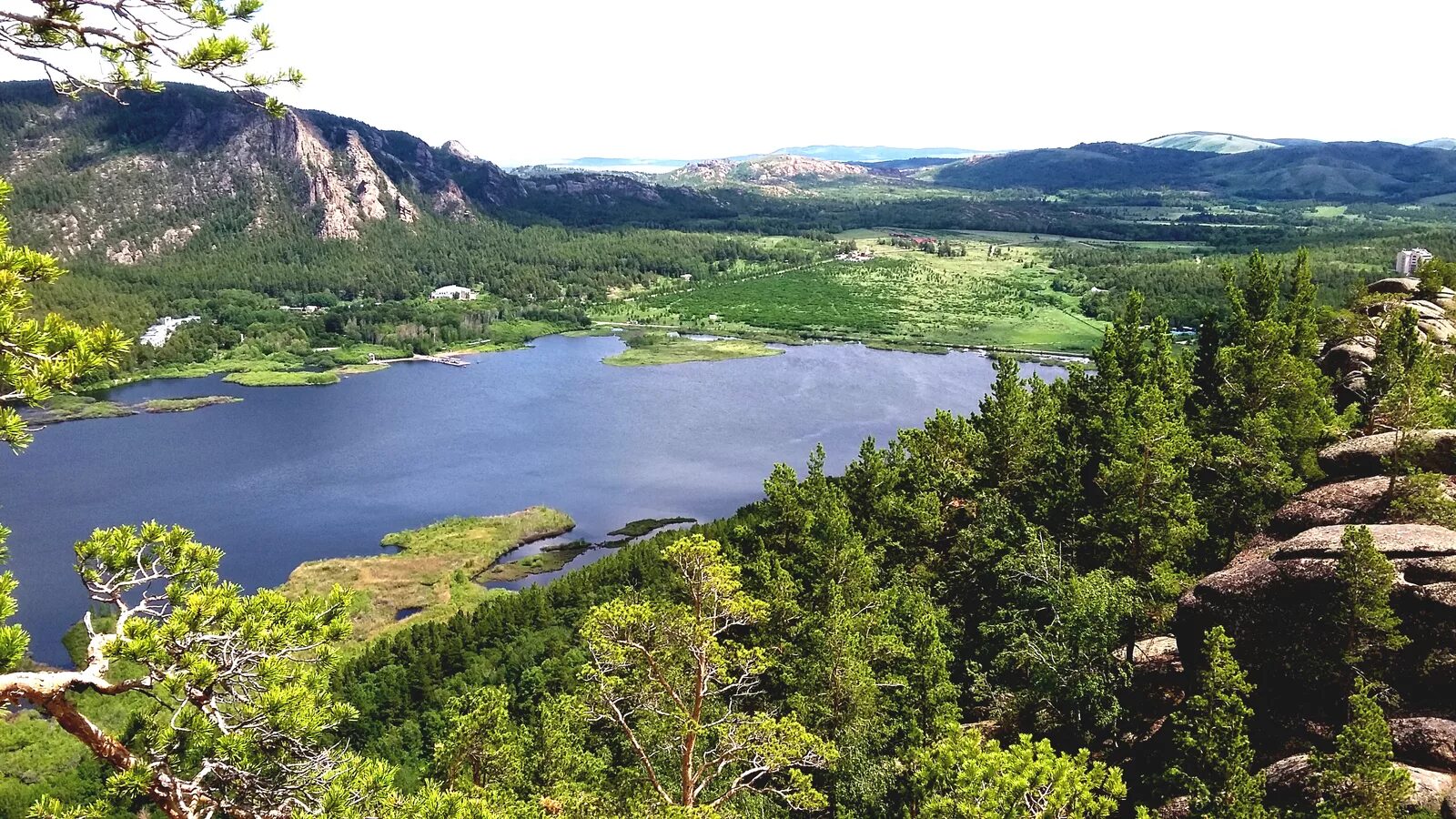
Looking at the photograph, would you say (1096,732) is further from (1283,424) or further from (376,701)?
(376,701)

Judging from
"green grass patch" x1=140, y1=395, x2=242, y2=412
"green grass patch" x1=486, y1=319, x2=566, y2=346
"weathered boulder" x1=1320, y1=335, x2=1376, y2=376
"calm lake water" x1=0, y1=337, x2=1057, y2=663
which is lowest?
"calm lake water" x1=0, y1=337, x2=1057, y2=663

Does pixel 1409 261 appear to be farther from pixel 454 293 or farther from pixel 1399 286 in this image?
pixel 454 293

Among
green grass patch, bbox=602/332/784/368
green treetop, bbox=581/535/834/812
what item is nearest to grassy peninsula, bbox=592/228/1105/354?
green grass patch, bbox=602/332/784/368

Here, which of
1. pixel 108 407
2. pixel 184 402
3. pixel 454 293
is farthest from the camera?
pixel 454 293

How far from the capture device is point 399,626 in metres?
55.5

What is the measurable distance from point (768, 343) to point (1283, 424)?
109m

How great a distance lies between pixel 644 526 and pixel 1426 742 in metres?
57.1

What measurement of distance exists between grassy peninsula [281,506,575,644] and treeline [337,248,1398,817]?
7447 mm

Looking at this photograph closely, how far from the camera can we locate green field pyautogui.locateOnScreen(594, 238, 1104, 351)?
139750 mm

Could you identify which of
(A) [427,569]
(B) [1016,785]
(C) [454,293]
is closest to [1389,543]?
(B) [1016,785]

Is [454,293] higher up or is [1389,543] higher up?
[1389,543]

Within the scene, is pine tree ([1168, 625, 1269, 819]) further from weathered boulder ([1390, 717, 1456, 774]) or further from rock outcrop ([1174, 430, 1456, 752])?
weathered boulder ([1390, 717, 1456, 774])

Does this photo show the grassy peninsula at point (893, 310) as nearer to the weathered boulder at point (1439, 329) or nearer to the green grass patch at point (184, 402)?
the green grass patch at point (184, 402)

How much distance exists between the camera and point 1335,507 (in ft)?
88.3
